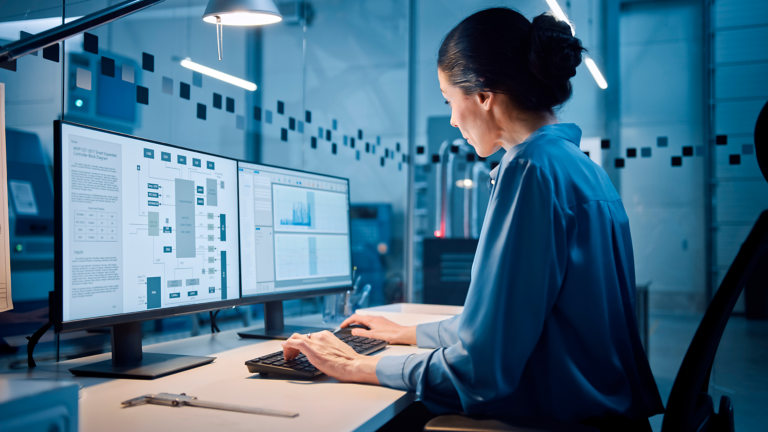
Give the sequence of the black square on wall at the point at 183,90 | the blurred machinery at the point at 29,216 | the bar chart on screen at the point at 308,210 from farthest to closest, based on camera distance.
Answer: the black square on wall at the point at 183,90 → the bar chart on screen at the point at 308,210 → the blurred machinery at the point at 29,216

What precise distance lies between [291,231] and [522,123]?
0.78m

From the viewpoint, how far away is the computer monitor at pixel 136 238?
0.98 meters

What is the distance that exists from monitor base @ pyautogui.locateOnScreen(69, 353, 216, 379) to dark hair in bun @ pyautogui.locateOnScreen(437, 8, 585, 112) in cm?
83

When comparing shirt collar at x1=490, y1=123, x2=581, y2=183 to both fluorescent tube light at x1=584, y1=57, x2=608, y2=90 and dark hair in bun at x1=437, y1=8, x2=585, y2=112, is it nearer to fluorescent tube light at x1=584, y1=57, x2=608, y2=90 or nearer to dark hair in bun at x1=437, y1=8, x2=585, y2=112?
dark hair in bun at x1=437, y1=8, x2=585, y2=112

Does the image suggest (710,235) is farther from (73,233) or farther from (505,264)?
(73,233)

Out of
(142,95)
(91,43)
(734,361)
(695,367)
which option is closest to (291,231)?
(142,95)

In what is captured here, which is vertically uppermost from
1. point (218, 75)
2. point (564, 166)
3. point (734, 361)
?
point (218, 75)

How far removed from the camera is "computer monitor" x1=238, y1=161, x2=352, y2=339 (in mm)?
1449

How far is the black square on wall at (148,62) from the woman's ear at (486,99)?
115cm

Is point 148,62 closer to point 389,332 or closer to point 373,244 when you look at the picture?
point 389,332

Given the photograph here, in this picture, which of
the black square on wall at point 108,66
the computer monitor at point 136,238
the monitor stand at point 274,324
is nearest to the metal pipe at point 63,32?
the computer monitor at point 136,238

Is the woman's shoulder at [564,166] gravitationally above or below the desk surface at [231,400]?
above

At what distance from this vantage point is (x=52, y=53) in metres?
1.36

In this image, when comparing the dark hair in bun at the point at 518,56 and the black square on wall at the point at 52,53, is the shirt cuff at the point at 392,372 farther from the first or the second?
the black square on wall at the point at 52,53
